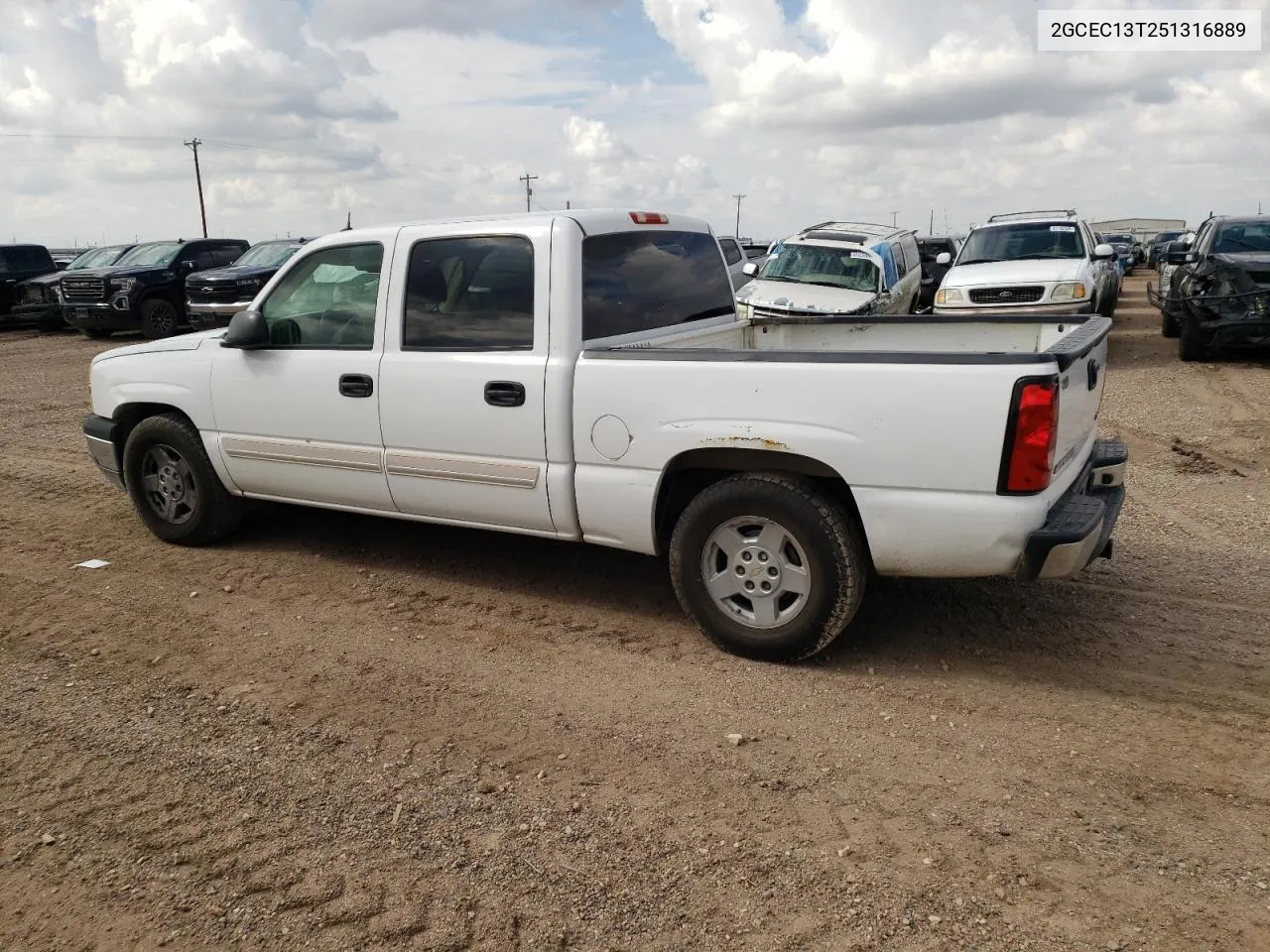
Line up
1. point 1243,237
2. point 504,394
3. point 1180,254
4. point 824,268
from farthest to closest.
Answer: point 1243,237 → point 824,268 → point 1180,254 → point 504,394

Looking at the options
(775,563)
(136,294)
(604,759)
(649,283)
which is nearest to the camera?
(604,759)

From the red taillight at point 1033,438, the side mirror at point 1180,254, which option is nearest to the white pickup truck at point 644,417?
the red taillight at point 1033,438

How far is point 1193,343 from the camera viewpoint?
41.1ft

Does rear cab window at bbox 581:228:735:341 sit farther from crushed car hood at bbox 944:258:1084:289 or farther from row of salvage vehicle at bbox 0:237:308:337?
row of salvage vehicle at bbox 0:237:308:337

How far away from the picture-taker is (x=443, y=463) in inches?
193

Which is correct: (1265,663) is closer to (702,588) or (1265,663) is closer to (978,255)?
(702,588)

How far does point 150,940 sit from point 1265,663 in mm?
4239

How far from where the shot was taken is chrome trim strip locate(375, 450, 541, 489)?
4.68 metres

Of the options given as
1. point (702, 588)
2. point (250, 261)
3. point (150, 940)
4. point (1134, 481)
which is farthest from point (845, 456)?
point (250, 261)

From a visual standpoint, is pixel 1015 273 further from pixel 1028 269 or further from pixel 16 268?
pixel 16 268

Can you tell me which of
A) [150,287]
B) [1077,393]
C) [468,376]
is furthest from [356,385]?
[150,287]

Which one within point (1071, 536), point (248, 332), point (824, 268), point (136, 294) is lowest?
point (1071, 536)

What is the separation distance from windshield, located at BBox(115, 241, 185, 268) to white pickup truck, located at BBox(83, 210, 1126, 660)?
15811 mm

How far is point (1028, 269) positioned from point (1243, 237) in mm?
3294
